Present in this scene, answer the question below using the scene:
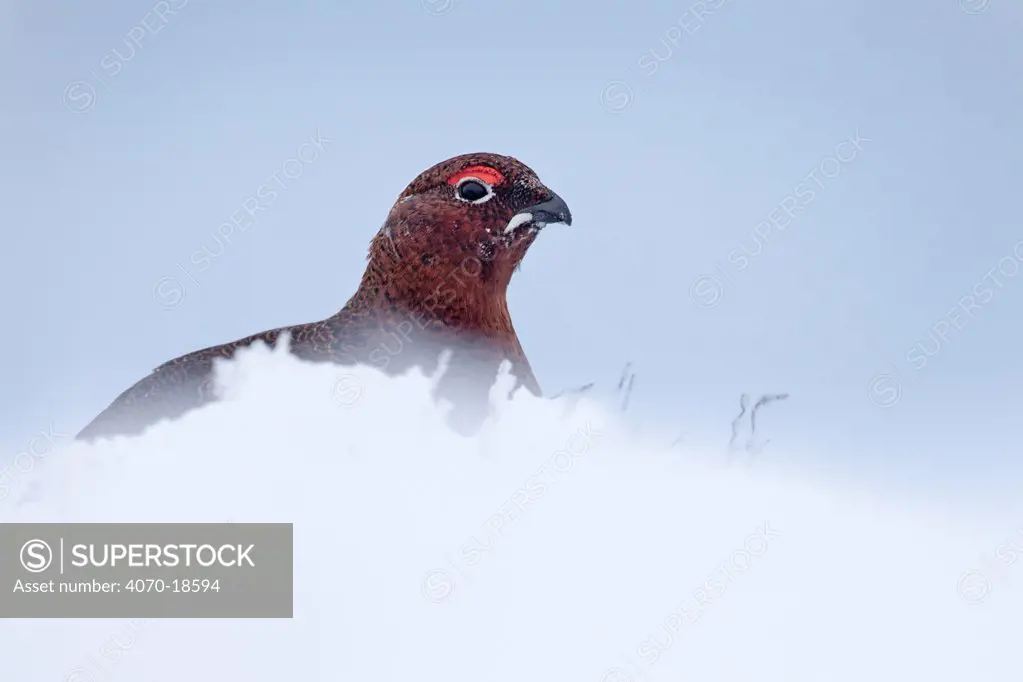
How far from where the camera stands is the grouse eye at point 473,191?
4035 millimetres

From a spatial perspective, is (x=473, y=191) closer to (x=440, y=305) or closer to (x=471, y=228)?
(x=471, y=228)

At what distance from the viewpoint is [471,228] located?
158 inches

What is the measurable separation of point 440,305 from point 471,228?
286 mm

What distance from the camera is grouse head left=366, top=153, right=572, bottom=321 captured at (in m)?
4.02

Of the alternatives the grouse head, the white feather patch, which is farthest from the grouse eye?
the white feather patch

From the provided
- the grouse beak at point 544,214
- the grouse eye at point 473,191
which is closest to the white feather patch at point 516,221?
the grouse beak at point 544,214

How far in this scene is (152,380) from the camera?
13.6 ft

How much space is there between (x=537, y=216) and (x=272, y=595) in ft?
5.04

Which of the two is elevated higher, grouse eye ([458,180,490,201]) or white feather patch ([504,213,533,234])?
grouse eye ([458,180,490,201])

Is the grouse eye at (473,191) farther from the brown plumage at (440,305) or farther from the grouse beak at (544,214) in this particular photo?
the grouse beak at (544,214)

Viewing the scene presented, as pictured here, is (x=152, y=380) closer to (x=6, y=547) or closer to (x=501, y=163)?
(x=6, y=547)

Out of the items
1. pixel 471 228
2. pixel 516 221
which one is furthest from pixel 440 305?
pixel 516 221

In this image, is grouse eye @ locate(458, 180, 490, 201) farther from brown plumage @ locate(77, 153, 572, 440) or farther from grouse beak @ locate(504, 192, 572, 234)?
grouse beak @ locate(504, 192, 572, 234)

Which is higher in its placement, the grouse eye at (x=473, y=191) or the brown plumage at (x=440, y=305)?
the grouse eye at (x=473, y=191)
